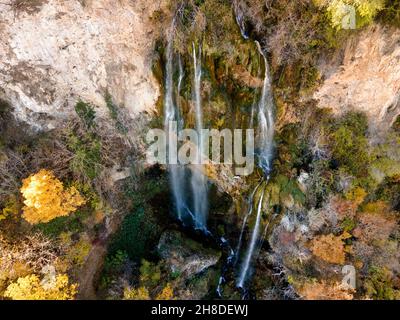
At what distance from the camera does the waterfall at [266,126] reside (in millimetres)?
10867

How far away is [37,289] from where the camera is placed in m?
10.1

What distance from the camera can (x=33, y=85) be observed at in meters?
11.8

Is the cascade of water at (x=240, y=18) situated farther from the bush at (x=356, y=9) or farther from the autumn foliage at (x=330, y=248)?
the autumn foliage at (x=330, y=248)

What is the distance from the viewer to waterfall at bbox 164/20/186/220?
433 inches

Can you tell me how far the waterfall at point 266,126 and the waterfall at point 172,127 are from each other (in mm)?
3049

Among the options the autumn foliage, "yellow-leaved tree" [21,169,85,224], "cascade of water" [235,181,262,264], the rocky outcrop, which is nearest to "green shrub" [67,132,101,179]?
"yellow-leaved tree" [21,169,85,224]

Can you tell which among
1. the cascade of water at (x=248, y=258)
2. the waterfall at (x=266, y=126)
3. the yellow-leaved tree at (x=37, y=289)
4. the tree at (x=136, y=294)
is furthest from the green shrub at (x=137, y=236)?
the waterfall at (x=266, y=126)

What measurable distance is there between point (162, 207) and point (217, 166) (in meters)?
3.57

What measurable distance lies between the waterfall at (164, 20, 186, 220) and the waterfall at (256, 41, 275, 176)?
3.05 metres

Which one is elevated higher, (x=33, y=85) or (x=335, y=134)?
(x=33, y=85)

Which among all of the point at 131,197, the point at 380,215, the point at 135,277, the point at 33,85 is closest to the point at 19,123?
the point at 33,85

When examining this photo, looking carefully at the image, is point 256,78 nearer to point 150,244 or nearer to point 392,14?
point 392,14

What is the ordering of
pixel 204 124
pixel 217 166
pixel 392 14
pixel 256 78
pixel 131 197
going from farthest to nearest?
pixel 131 197
pixel 217 166
pixel 204 124
pixel 256 78
pixel 392 14

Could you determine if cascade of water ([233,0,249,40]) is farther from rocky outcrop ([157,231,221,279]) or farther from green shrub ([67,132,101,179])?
rocky outcrop ([157,231,221,279])
